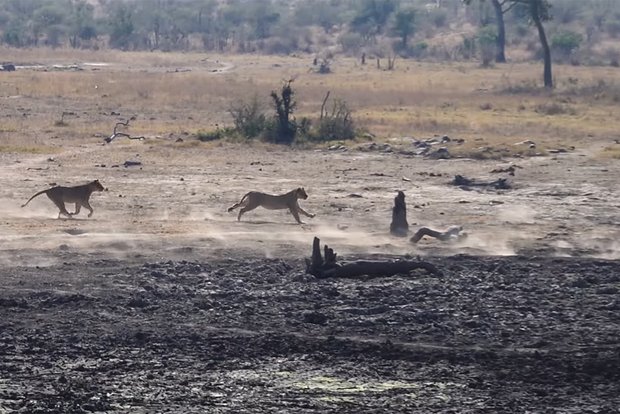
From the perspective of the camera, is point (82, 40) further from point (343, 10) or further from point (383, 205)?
point (383, 205)

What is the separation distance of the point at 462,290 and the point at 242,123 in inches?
730

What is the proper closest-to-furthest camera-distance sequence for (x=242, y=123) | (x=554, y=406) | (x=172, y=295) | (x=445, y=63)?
(x=554, y=406) < (x=172, y=295) < (x=242, y=123) < (x=445, y=63)

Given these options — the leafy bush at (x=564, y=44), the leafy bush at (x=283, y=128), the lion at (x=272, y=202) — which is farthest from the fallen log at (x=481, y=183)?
the leafy bush at (x=564, y=44)

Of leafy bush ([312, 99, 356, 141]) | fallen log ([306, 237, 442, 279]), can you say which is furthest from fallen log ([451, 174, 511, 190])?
fallen log ([306, 237, 442, 279])

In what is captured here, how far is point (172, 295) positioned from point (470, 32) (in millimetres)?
88240

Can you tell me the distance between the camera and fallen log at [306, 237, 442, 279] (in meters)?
17.0

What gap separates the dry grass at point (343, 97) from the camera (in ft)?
122

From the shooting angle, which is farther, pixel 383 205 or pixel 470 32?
pixel 470 32

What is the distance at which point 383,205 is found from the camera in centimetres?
2366

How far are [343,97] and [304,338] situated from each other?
3466 cm

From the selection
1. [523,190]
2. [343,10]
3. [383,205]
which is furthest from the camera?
[343,10]

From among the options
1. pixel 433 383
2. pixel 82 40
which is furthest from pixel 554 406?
pixel 82 40

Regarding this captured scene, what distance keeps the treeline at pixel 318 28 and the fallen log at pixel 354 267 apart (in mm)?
60792

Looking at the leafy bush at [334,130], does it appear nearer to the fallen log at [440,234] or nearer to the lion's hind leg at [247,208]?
the lion's hind leg at [247,208]
